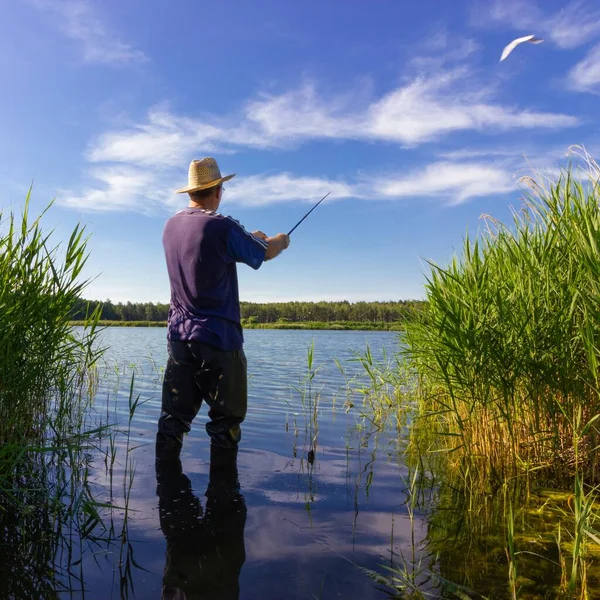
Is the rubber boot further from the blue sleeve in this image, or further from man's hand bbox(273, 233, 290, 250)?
man's hand bbox(273, 233, 290, 250)

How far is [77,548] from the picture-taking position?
2.85 m

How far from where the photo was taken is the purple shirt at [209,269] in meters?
4.49

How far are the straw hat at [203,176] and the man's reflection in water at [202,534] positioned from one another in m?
2.60

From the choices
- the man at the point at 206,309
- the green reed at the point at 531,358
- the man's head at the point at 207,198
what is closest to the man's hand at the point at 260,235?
the man at the point at 206,309

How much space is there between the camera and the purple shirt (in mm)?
4488

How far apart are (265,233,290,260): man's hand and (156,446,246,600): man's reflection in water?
79.3 inches

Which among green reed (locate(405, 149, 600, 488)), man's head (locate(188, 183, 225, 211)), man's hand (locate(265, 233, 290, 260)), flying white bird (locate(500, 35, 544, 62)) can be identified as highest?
flying white bird (locate(500, 35, 544, 62))

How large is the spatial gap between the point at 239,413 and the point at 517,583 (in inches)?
108

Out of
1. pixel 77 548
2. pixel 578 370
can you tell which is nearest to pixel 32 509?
pixel 77 548

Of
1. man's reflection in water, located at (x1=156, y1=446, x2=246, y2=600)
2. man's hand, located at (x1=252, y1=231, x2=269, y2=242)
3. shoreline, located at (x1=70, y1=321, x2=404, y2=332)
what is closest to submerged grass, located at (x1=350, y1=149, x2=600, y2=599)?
man's reflection in water, located at (x1=156, y1=446, x2=246, y2=600)

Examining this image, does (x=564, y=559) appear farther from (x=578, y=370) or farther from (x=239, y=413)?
(x=239, y=413)

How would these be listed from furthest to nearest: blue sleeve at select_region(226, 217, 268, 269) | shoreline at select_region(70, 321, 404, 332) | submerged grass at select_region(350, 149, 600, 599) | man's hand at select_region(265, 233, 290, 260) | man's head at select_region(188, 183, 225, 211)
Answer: shoreline at select_region(70, 321, 404, 332), man's head at select_region(188, 183, 225, 211), man's hand at select_region(265, 233, 290, 260), blue sleeve at select_region(226, 217, 268, 269), submerged grass at select_region(350, 149, 600, 599)

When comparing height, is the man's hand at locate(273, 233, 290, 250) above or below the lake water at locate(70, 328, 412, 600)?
above

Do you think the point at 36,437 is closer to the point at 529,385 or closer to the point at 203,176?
the point at 203,176
